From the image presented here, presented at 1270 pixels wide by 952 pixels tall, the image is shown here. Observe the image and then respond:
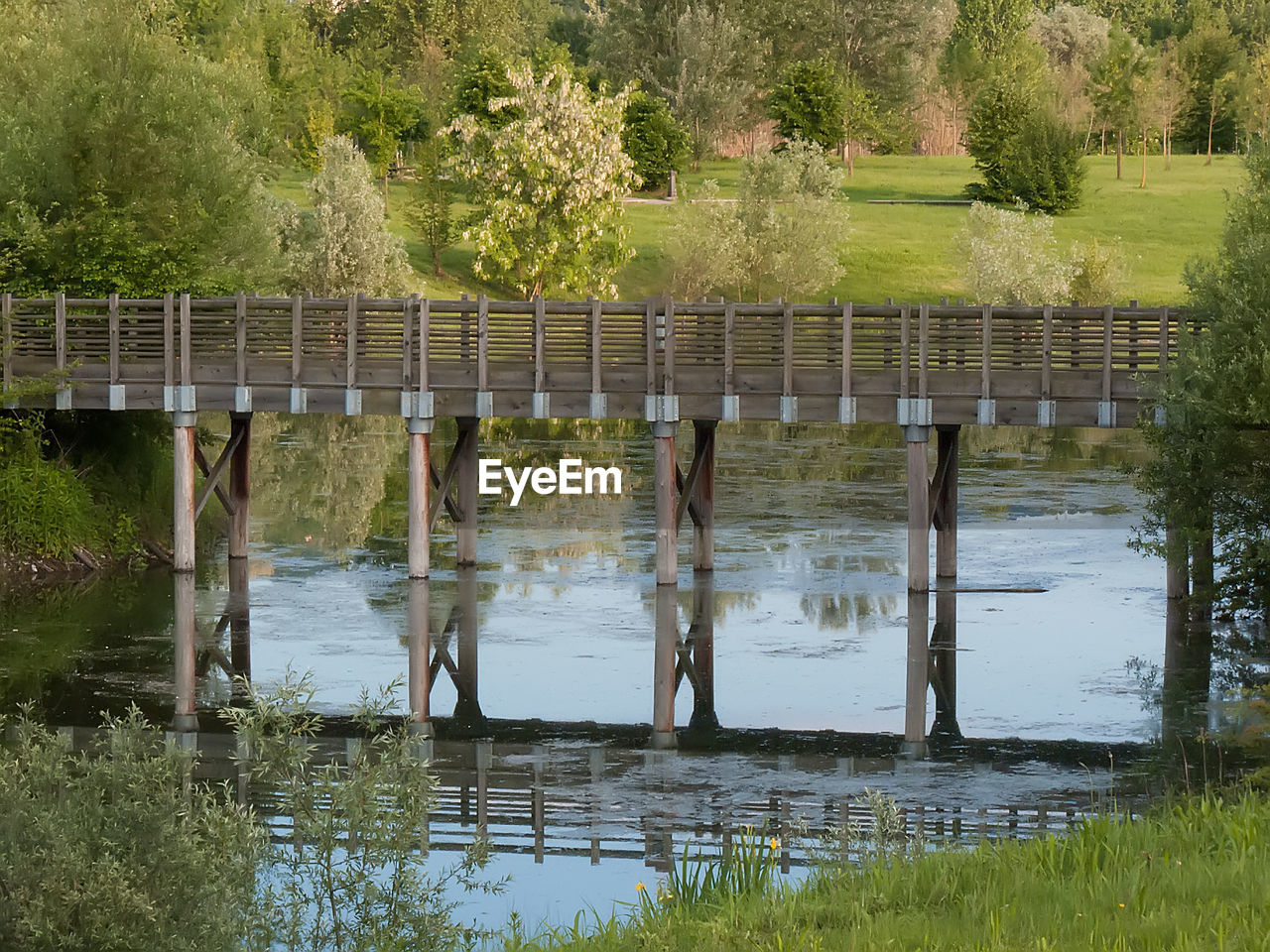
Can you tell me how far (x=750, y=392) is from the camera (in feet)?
92.9

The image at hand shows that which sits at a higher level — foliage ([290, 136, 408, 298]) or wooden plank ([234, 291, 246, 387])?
foliage ([290, 136, 408, 298])

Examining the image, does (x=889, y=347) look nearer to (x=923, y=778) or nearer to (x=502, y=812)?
(x=923, y=778)

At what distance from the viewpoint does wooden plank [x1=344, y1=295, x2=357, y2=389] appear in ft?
95.6

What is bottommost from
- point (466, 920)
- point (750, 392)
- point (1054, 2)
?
point (466, 920)

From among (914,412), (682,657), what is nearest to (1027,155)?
(914,412)

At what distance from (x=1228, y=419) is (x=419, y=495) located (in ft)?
40.2

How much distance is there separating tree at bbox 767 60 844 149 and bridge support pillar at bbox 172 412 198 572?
57.2 m

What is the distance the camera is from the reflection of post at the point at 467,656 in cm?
2155

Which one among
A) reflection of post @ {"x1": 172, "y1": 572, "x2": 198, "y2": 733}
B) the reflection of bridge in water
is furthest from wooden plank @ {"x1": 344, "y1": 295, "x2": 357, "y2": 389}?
the reflection of bridge in water

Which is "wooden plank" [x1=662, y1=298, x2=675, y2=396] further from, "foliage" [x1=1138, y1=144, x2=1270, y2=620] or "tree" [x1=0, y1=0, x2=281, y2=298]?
"tree" [x1=0, y1=0, x2=281, y2=298]

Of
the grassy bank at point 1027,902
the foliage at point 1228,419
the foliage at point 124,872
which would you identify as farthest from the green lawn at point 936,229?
the foliage at point 124,872

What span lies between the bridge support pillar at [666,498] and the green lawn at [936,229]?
124ft

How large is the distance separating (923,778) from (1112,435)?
4007 cm

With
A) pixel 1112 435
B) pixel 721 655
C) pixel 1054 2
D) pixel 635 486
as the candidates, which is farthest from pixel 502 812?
pixel 1054 2
